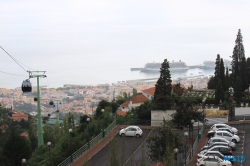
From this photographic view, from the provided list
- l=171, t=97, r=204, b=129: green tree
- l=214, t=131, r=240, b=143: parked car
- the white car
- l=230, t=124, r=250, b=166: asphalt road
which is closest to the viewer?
l=230, t=124, r=250, b=166: asphalt road

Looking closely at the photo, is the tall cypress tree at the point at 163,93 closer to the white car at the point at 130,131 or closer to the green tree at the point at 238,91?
the white car at the point at 130,131

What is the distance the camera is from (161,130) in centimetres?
1395

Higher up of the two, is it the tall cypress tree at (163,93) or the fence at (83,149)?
the tall cypress tree at (163,93)

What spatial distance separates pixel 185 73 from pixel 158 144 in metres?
142

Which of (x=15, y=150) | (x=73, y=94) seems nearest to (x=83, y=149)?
(x=15, y=150)

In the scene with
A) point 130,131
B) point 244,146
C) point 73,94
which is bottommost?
point 73,94

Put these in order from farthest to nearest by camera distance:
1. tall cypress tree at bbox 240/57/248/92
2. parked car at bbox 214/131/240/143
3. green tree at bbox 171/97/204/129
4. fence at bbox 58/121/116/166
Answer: tall cypress tree at bbox 240/57/248/92, green tree at bbox 171/97/204/129, parked car at bbox 214/131/240/143, fence at bbox 58/121/116/166

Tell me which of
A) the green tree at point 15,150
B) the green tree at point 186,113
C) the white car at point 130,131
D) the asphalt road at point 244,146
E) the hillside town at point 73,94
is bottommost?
the hillside town at point 73,94

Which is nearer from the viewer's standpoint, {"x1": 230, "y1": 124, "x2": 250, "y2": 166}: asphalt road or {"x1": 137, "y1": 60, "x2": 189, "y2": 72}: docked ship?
{"x1": 230, "y1": 124, "x2": 250, "y2": 166}: asphalt road

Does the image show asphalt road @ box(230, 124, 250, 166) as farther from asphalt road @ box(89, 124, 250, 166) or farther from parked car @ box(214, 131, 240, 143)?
parked car @ box(214, 131, 240, 143)

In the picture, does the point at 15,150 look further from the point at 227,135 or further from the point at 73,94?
the point at 73,94

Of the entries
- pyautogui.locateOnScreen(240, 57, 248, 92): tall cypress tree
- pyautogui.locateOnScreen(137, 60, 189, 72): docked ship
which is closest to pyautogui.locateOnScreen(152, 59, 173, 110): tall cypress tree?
pyautogui.locateOnScreen(240, 57, 248, 92): tall cypress tree

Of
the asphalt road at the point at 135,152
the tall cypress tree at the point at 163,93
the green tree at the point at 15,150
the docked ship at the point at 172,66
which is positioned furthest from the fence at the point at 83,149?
the docked ship at the point at 172,66

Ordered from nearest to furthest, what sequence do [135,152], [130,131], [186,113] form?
[135,152], [186,113], [130,131]
